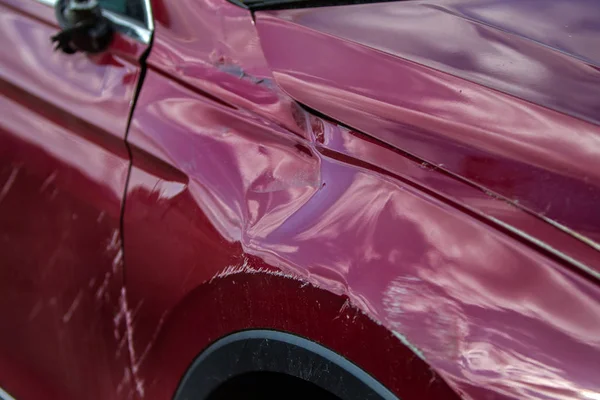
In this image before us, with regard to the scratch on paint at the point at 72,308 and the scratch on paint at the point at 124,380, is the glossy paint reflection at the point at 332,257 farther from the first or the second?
the scratch on paint at the point at 72,308

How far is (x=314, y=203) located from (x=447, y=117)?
295mm

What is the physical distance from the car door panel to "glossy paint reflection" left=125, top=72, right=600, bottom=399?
7 cm

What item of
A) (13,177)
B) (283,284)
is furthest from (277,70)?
(13,177)

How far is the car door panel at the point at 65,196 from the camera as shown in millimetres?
1325

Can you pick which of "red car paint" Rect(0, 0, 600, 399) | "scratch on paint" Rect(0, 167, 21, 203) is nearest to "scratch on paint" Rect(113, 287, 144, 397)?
"red car paint" Rect(0, 0, 600, 399)

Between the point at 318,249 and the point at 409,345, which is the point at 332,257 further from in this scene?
the point at 409,345

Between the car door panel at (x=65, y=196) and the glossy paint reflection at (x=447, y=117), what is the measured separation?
37 cm

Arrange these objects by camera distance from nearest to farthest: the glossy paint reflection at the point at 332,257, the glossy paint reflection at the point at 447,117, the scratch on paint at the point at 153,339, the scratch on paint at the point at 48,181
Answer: the glossy paint reflection at the point at 332,257 < the glossy paint reflection at the point at 447,117 < the scratch on paint at the point at 153,339 < the scratch on paint at the point at 48,181

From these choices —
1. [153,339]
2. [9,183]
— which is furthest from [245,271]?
[9,183]

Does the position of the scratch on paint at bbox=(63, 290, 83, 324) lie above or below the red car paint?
below

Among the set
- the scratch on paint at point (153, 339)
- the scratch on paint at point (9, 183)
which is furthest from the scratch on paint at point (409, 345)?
the scratch on paint at point (9, 183)

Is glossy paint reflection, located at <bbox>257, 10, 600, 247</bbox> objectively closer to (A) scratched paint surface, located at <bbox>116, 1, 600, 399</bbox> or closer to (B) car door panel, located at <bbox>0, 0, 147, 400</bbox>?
(A) scratched paint surface, located at <bbox>116, 1, 600, 399</bbox>

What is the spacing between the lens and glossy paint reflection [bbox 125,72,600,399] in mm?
909

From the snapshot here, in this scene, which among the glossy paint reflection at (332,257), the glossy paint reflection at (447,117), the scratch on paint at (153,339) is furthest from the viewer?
the scratch on paint at (153,339)
